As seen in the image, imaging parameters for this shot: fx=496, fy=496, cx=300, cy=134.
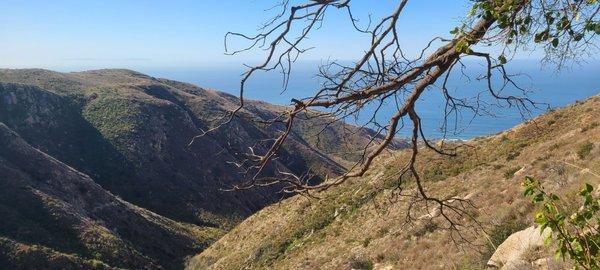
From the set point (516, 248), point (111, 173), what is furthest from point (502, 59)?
point (111, 173)

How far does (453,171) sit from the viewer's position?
75.6ft

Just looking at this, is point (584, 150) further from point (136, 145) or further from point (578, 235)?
point (136, 145)

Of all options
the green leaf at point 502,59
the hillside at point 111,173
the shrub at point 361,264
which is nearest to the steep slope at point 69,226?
the hillside at point 111,173

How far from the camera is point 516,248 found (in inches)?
308

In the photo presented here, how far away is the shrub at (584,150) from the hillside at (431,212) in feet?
0.17

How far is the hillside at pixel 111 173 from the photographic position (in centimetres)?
3566

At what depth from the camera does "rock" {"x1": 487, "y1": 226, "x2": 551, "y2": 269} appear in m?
7.28

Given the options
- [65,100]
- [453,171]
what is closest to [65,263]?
[453,171]

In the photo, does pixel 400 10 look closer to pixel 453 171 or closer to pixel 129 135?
pixel 453 171

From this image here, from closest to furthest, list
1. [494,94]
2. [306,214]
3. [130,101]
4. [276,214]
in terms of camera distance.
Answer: [494,94]
[306,214]
[276,214]
[130,101]

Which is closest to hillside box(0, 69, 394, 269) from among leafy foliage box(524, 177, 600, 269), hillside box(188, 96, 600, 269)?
hillside box(188, 96, 600, 269)

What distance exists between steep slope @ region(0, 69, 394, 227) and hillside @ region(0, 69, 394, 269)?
0.16 meters

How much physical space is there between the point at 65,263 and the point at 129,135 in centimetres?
3518

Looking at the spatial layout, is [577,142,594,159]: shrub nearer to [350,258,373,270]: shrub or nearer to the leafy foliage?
[350,258,373,270]: shrub
